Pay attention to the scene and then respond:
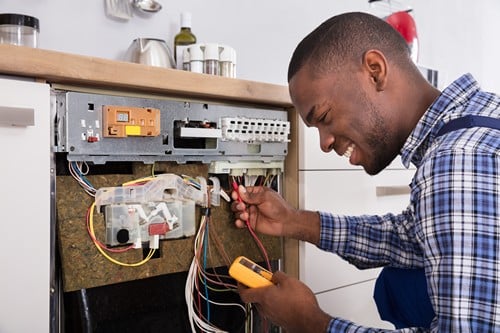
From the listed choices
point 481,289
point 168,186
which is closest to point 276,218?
point 168,186

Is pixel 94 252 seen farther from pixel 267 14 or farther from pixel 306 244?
pixel 267 14

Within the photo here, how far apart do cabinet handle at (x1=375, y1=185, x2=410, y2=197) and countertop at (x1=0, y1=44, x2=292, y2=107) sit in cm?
40

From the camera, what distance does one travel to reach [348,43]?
2.74 feet

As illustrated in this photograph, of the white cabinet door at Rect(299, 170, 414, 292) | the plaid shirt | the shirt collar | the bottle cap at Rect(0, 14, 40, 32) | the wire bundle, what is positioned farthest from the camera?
the white cabinet door at Rect(299, 170, 414, 292)

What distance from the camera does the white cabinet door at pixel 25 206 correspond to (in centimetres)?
72

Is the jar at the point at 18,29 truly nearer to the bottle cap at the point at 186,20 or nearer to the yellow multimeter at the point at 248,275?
the bottle cap at the point at 186,20

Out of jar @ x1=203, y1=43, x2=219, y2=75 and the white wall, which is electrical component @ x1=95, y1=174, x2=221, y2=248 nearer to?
jar @ x1=203, y1=43, x2=219, y2=75

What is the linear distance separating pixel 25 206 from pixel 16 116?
0.14 metres

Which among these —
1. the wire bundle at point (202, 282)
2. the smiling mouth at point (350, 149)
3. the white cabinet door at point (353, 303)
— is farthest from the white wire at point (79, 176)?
the white cabinet door at point (353, 303)

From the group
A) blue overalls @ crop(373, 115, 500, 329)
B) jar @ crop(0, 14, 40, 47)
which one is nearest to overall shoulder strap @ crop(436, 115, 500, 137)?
blue overalls @ crop(373, 115, 500, 329)

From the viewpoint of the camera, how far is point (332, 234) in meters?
1.07

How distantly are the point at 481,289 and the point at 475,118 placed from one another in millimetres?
245

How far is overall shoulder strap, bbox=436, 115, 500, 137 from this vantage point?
68cm

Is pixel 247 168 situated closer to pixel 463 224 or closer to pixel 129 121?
pixel 129 121
